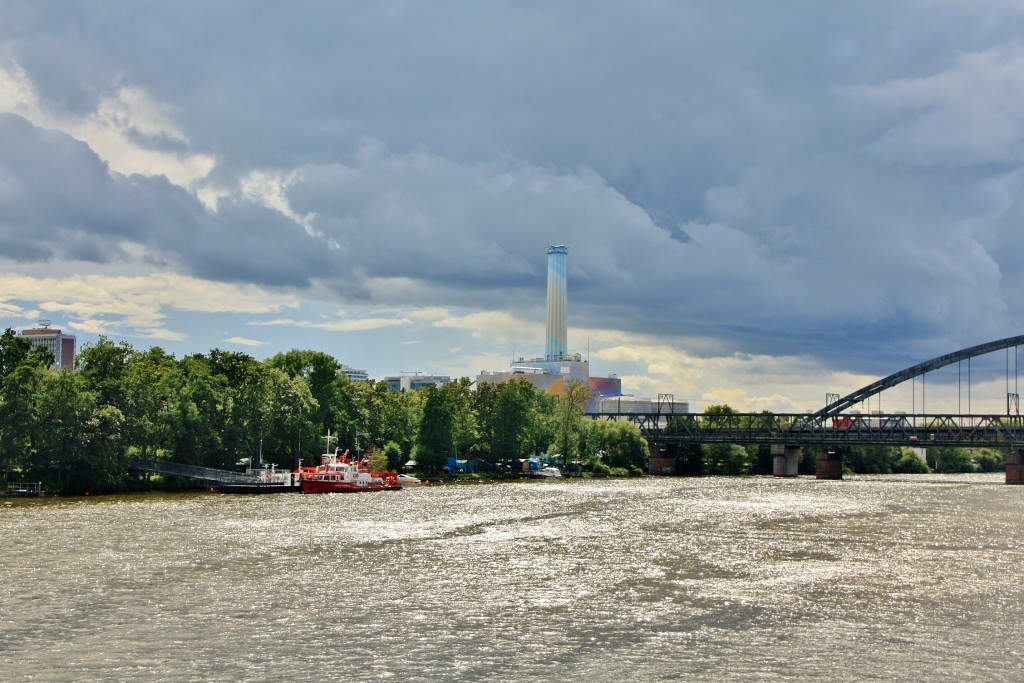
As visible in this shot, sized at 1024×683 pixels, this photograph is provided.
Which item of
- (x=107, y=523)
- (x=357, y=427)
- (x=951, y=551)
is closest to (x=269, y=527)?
(x=107, y=523)

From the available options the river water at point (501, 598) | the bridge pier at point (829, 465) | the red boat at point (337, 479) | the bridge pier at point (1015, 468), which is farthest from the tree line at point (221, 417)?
the bridge pier at point (1015, 468)

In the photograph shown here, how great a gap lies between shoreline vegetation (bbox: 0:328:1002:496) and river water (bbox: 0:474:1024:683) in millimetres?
25701

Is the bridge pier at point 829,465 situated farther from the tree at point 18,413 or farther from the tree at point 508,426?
the tree at point 18,413

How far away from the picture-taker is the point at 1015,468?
17600cm

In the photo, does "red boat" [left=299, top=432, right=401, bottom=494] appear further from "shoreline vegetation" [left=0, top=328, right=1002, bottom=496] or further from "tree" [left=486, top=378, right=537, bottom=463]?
"tree" [left=486, top=378, right=537, bottom=463]

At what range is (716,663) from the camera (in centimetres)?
3509

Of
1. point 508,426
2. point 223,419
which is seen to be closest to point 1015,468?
point 508,426

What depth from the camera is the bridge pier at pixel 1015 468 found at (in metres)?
175

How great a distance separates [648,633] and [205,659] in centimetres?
1656

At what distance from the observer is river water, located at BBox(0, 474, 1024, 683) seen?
34.8 m

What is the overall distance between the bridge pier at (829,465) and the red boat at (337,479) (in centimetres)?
9875

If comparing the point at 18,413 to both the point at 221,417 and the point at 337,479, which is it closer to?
the point at 221,417

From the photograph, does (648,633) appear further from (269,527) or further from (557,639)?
(269,527)

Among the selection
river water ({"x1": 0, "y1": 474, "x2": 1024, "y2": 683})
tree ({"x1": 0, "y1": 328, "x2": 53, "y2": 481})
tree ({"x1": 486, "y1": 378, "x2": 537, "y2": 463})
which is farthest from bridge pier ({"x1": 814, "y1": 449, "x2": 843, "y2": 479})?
tree ({"x1": 0, "y1": 328, "x2": 53, "y2": 481})
